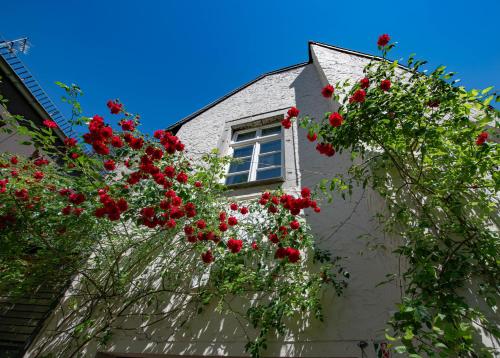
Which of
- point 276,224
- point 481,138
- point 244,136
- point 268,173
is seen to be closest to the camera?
point 481,138

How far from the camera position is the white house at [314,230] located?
201 centimetres

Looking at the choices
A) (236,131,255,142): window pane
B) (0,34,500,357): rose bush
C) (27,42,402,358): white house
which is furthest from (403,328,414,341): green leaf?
(236,131,255,142): window pane

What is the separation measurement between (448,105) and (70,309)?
4374mm

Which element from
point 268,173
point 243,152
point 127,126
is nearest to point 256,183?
point 268,173

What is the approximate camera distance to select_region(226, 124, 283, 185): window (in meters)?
3.91

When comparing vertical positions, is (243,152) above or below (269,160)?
above

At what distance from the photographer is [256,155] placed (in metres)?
4.27

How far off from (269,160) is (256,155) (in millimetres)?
257

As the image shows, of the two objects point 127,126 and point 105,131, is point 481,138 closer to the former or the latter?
point 105,131

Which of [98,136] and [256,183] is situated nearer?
[98,136]

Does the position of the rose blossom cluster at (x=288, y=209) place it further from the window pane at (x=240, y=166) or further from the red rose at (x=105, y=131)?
the red rose at (x=105, y=131)

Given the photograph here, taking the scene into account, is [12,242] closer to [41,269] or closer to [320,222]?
[41,269]

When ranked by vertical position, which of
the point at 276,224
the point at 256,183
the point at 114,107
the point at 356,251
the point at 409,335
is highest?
the point at 114,107

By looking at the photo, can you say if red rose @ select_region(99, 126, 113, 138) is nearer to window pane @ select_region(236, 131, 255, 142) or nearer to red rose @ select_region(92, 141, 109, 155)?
red rose @ select_region(92, 141, 109, 155)
